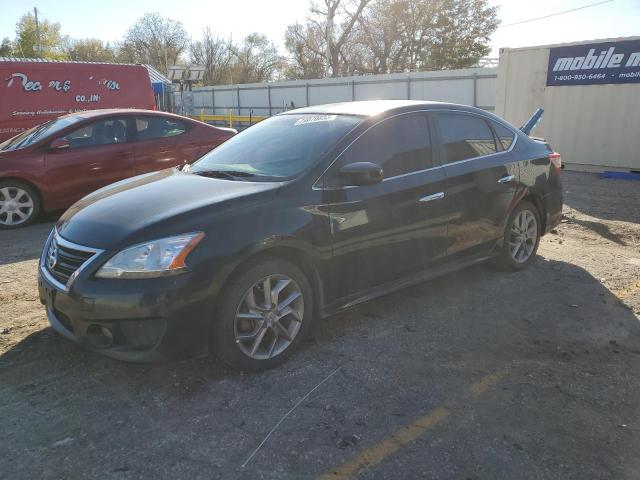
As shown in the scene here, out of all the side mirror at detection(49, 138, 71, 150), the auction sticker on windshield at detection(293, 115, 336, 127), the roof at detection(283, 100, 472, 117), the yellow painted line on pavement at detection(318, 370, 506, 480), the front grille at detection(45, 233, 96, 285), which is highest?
the roof at detection(283, 100, 472, 117)

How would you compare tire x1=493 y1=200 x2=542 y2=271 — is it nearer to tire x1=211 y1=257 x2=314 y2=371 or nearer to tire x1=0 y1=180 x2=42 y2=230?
tire x1=211 y1=257 x2=314 y2=371

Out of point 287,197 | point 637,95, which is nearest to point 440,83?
point 637,95

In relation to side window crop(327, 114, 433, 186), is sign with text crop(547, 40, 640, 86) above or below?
above

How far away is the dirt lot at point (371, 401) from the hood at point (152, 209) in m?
0.86

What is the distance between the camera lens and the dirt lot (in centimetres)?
252

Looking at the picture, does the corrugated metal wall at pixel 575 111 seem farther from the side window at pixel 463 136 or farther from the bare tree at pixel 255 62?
the bare tree at pixel 255 62

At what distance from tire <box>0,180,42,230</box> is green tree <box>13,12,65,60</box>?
55.3 metres

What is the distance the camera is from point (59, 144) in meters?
7.09

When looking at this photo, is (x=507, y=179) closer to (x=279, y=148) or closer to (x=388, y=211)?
(x=388, y=211)

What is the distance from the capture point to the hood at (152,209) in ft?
10.1

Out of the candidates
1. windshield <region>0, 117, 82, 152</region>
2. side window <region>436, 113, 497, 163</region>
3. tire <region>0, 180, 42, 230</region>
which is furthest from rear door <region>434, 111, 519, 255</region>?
tire <region>0, 180, 42, 230</region>

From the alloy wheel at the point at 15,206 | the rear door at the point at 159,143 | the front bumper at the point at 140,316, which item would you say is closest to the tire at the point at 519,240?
the front bumper at the point at 140,316

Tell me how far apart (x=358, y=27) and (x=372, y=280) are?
43.0 metres

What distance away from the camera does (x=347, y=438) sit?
2.69m
